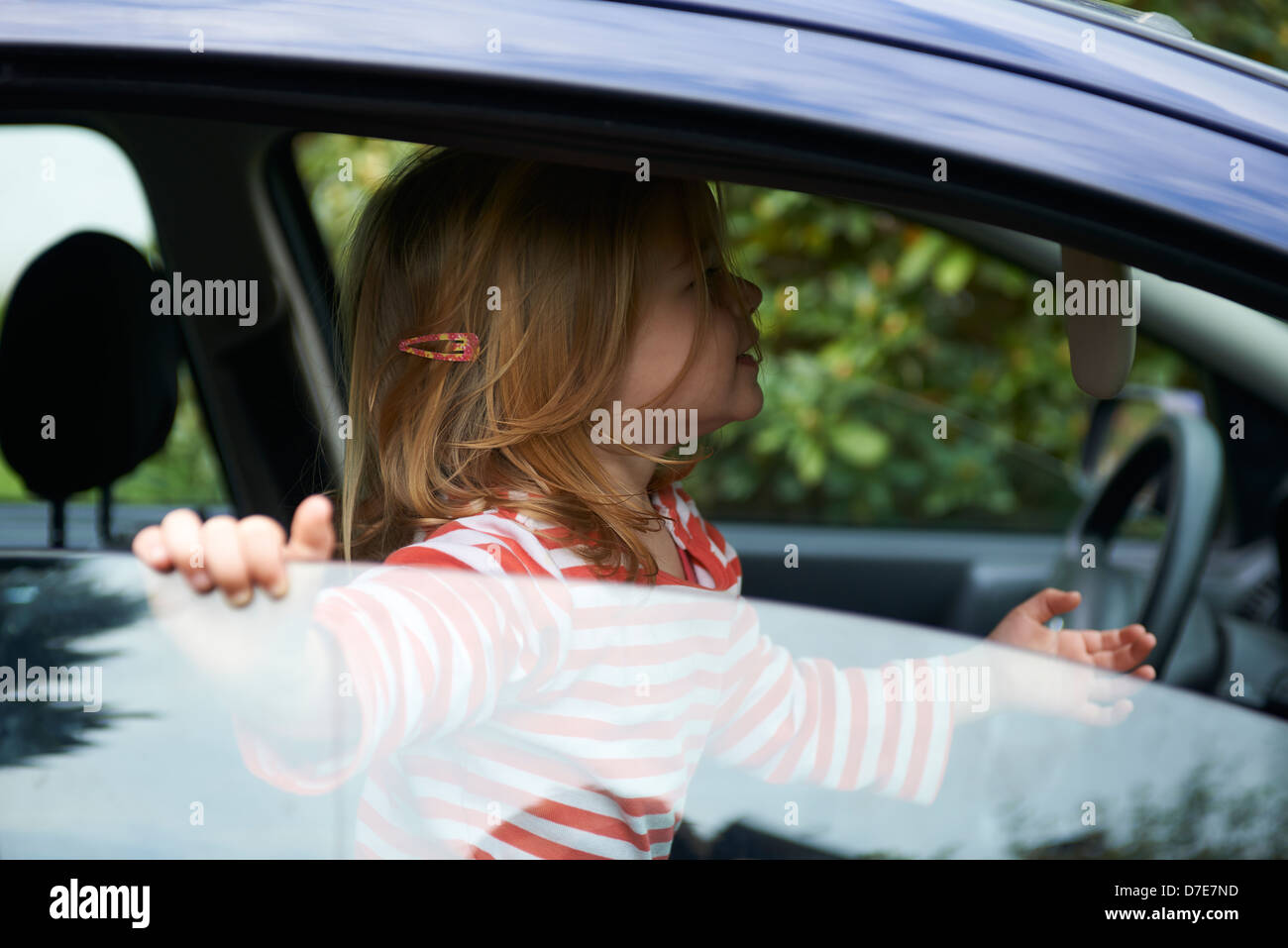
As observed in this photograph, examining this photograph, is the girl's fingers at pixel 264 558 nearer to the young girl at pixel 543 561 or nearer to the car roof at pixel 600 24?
the young girl at pixel 543 561

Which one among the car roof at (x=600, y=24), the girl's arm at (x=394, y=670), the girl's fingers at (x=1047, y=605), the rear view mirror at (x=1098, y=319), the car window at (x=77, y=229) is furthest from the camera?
the car window at (x=77, y=229)

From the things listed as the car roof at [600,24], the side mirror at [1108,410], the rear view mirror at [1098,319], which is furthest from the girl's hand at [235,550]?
the side mirror at [1108,410]

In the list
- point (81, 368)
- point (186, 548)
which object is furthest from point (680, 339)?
point (81, 368)

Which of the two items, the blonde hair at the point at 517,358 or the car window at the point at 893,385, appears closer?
the blonde hair at the point at 517,358

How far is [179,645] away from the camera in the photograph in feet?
2.66

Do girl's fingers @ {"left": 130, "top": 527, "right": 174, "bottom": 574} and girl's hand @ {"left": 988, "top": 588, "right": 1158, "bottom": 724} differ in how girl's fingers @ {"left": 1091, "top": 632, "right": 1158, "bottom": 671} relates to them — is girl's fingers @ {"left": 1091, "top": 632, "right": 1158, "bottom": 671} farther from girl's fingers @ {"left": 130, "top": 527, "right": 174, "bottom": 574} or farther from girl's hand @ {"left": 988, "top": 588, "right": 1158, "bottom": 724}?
girl's fingers @ {"left": 130, "top": 527, "right": 174, "bottom": 574}

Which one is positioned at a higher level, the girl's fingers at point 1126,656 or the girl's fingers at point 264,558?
the girl's fingers at point 264,558

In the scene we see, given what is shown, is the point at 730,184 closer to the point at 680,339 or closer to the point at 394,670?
the point at 680,339

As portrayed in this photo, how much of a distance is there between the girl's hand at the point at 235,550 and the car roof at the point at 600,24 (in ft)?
1.00

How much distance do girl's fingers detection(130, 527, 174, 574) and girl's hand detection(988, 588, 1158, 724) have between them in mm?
679

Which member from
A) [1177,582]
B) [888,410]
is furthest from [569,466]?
[888,410]

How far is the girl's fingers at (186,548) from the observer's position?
0.77m

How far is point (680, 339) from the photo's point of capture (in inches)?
40.6

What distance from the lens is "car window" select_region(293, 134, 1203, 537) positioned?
2752 mm
